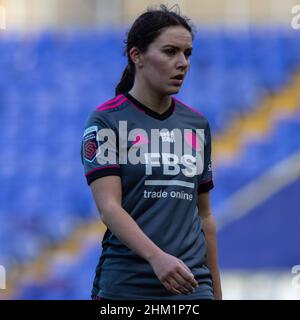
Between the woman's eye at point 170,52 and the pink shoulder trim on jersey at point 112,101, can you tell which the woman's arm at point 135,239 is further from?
the woman's eye at point 170,52

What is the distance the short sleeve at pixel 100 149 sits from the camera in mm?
2463

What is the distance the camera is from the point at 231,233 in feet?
21.9

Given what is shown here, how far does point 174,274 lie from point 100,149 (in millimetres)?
488

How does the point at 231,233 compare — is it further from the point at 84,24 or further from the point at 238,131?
the point at 84,24

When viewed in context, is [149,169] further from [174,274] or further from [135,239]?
[174,274]

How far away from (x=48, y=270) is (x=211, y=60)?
2.57 metres

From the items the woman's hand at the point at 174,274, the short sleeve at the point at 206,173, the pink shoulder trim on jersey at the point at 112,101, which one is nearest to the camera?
the woman's hand at the point at 174,274

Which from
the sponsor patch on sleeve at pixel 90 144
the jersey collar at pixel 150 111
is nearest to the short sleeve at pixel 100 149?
the sponsor patch on sleeve at pixel 90 144

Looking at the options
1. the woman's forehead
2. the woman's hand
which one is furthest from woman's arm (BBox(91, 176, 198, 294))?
the woman's forehead

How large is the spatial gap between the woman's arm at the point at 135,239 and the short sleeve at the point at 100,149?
0.02m

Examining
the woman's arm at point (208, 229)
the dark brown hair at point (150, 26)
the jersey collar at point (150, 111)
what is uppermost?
the dark brown hair at point (150, 26)

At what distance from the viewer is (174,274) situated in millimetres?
2211

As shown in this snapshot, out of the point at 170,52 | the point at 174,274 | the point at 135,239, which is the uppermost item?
the point at 170,52

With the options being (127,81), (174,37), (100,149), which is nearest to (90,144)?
(100,149)
